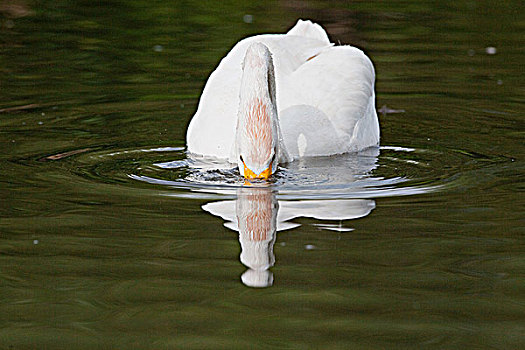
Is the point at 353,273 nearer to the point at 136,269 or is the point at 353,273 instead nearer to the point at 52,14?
the point at 136,269

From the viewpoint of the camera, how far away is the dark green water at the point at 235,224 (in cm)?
539

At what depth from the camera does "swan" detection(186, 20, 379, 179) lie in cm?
912

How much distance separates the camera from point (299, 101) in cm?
969

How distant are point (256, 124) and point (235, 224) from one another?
3.87 ft

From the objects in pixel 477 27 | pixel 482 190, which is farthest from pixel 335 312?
pixel 477 27

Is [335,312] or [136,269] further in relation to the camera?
[136,269]

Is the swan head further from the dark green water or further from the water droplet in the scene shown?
the water droplet

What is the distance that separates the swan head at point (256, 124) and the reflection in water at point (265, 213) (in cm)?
21

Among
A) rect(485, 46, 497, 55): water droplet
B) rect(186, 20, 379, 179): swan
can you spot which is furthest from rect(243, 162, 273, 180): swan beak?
rect(485, 46, 497, 55): water droplet

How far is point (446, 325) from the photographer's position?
17.6 ft

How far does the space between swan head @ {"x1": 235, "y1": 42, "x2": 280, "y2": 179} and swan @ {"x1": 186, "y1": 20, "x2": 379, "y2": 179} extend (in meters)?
0.02

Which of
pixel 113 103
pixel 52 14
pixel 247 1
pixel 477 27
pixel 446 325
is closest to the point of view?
pixel 446 325

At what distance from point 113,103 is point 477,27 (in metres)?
7.04

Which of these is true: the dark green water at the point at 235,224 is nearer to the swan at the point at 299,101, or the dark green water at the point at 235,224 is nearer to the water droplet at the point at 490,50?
the swan at the point at 299,101
